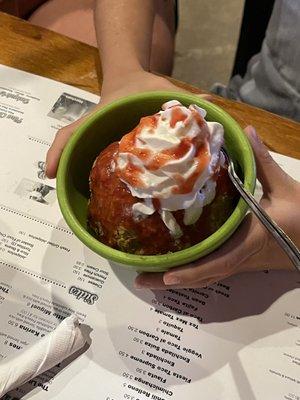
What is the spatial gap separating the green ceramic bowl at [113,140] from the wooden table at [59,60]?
5.9 inches

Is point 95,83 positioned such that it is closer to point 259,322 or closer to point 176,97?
point 176,97

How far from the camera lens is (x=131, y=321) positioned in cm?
59

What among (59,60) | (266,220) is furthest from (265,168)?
(59,60)

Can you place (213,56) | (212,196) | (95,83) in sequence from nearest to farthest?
(212,196), (95,83), (213,56)

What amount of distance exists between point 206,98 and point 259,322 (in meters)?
0.23

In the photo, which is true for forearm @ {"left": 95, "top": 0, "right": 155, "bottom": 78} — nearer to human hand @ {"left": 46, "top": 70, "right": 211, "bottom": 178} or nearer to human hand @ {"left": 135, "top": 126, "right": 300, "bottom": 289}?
human hand @ {"left": 46, "top": 70, "right": 211, "bottom": 178}

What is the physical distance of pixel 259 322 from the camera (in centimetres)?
58

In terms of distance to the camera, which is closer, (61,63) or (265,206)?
(265,206)

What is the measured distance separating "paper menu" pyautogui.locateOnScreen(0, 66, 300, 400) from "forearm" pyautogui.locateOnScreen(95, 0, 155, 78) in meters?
0.17

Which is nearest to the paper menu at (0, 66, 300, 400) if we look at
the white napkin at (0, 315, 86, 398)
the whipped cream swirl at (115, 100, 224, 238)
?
the white napkin at (0, 315, 86, 398)

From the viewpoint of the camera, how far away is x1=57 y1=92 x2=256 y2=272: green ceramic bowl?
51cm

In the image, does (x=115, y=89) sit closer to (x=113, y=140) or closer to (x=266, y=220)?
(x=113, y=140)

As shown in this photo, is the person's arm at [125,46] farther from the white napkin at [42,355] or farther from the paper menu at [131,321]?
the white napkin at [42,355]

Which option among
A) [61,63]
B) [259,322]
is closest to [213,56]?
[61,63]
